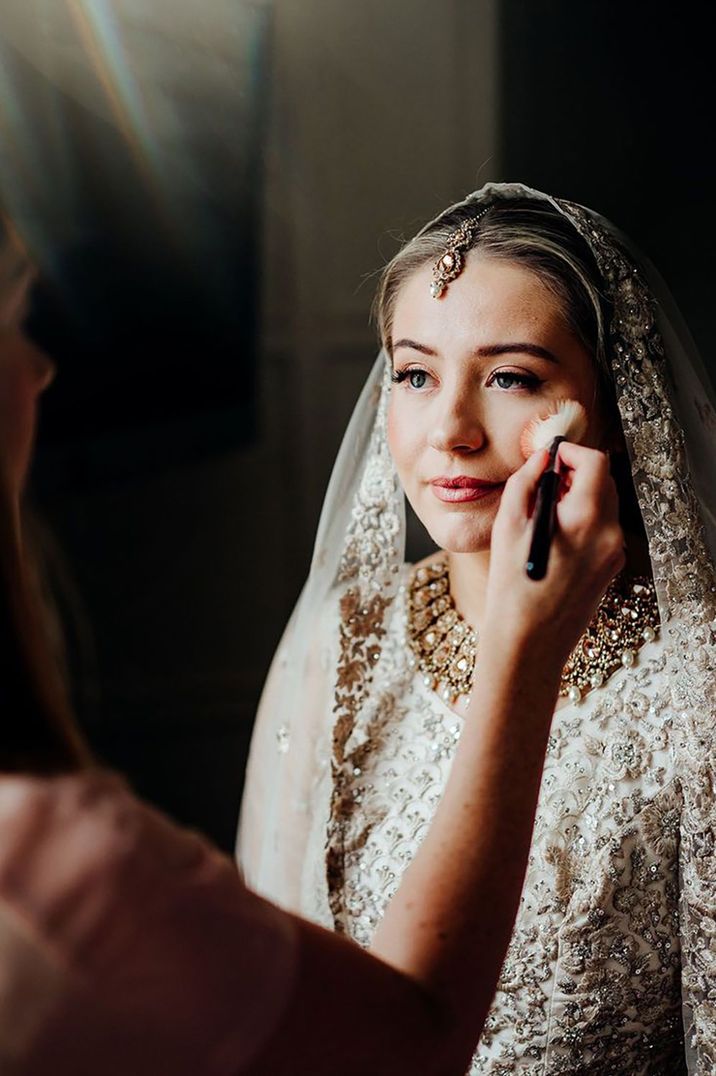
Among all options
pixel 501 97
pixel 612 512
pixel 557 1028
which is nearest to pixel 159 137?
pixel 501 97

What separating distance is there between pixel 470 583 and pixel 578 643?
0.17m

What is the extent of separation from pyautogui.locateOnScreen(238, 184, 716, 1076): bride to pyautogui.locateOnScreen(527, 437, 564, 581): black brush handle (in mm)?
265

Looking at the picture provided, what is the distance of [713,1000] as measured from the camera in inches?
41.0

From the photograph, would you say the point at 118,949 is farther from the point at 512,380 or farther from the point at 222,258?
the point at 222,258

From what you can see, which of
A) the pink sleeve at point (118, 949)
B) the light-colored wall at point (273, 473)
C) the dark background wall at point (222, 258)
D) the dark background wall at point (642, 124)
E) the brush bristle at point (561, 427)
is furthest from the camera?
the light-colored wall at point (273, 473)

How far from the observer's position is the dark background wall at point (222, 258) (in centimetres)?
171

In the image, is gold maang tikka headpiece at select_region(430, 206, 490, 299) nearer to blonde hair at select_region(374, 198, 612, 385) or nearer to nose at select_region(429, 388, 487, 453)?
blonde hair at select_region(374, 198, 612, 385)

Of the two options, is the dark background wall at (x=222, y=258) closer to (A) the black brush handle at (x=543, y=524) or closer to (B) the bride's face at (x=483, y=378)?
(B) the bride's face at (x=483, y=378)

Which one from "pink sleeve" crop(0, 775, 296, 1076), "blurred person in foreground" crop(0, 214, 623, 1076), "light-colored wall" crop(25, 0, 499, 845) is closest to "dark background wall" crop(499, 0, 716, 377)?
"light-colored wall" crop(25, 0, 499, 845)

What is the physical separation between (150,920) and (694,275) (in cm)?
120

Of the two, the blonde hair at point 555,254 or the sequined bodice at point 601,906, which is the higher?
the blonde hair at point 555,254

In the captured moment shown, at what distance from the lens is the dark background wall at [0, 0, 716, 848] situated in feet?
5.60

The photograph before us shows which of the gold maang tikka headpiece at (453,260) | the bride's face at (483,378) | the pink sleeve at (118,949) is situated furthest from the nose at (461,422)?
the pink sleeve at (118,949)

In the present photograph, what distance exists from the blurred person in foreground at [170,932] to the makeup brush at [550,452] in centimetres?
16
